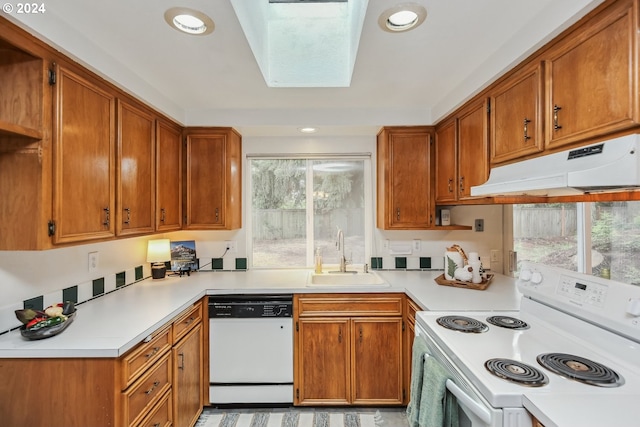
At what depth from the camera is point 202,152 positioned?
2.62 m

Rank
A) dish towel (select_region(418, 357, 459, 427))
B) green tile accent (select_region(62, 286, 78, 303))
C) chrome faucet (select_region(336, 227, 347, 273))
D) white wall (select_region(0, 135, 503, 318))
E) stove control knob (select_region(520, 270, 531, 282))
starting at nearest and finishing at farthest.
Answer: dish towel (select_region(418, 357, 459, 427)), stove control knob (select_region(520, 270, 531, 282)), green tile accent (select_region(62, 286, 78, 303)), white wall (select_region(0, 135, 503, 318)), chrome faucet (select_region(336, 227, 347, 273))

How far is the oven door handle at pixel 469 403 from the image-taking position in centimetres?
101

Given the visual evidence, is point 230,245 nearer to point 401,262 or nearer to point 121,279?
point 121,279

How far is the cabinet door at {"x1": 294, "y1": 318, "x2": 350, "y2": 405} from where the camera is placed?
2.26 meters

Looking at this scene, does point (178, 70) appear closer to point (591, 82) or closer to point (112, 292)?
point (112, 292)

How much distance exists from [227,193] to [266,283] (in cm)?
83

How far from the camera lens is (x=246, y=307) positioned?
2.23 metres

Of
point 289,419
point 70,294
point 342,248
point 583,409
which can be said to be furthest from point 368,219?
point 70,294

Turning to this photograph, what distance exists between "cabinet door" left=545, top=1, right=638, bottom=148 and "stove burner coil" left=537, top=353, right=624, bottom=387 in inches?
32.9

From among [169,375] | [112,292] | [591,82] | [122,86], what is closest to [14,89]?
[122,86]

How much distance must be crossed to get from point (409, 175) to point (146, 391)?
224cm

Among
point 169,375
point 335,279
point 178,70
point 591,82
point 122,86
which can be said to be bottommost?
point 169,375

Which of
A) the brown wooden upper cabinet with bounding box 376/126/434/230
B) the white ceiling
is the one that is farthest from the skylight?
the brown wooden upper cabinet with bounding box 376/126/434/230

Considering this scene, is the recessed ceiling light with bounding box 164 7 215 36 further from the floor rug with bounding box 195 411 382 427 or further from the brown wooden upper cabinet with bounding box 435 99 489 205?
the floor rug with bounding box 195 411 382 427
